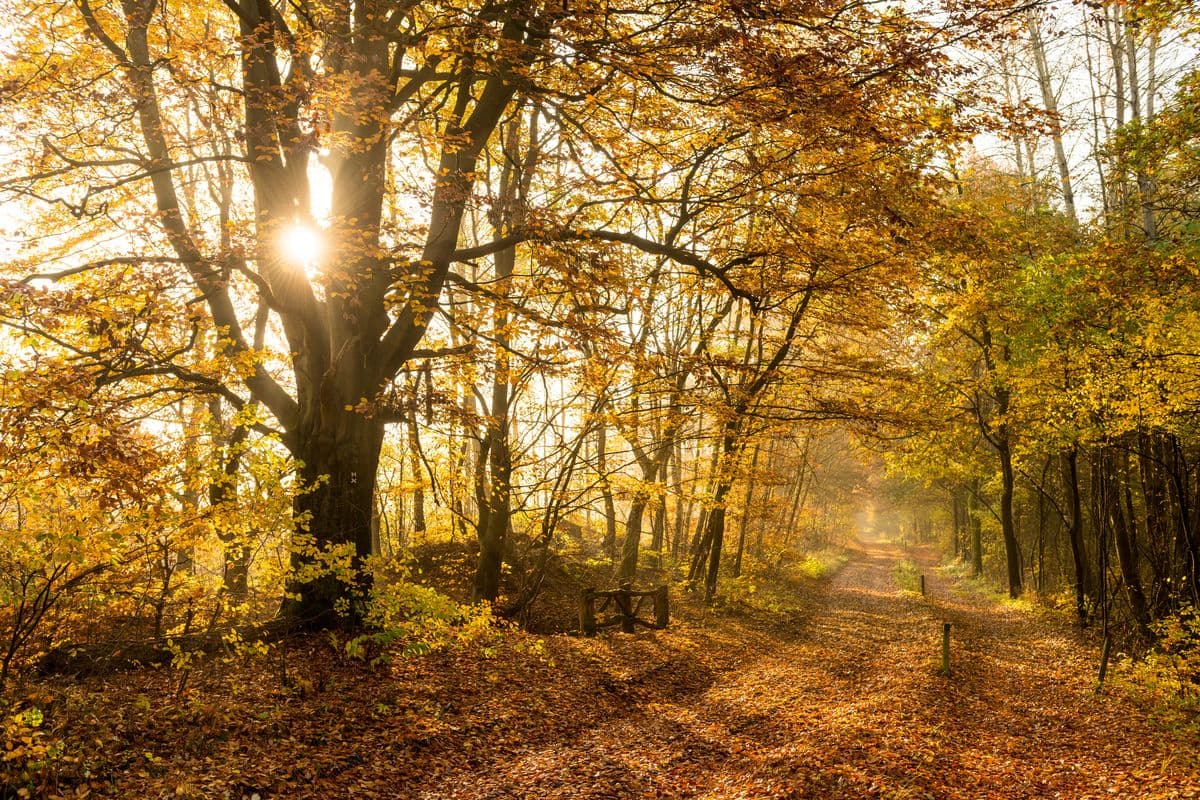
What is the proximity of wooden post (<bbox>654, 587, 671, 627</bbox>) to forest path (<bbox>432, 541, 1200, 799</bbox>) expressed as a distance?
6.20 feet

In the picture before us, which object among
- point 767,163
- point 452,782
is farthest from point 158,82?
point 452,782

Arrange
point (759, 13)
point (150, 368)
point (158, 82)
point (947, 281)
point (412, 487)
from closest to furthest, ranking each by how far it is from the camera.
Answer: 1. point (759, 13)
2. point (150, 368)
3. point (158, 82)
4. point (412, 487)
5. point (947, 281)

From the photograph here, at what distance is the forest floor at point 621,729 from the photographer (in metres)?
5.73

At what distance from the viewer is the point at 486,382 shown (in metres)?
10.4

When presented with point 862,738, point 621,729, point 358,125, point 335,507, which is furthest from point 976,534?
point 358,125

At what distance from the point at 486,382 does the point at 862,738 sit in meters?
6.89

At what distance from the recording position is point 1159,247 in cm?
1102

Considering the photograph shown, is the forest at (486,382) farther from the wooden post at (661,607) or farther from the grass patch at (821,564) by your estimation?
the grass patch at (821,564)

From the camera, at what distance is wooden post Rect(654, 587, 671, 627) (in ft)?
45.9

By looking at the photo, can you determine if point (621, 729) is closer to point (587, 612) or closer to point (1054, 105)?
point (587, 612)

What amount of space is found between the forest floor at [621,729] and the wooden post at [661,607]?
1.23 metres

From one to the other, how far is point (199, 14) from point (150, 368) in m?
6.23

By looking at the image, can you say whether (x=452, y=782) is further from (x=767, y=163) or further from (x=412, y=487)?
(x=767, y=163)

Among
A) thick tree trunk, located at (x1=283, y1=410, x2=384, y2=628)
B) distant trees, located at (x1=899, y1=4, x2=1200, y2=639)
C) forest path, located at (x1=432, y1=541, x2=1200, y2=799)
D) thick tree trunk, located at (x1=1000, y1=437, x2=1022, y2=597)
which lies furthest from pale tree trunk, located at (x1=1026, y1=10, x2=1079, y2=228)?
thick tree trunk, located at (x1=283, y1=410, x2=384, y2=628)
